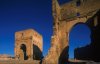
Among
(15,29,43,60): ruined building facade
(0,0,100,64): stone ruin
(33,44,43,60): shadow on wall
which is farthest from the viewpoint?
(33,44,43,60): shadow on wall

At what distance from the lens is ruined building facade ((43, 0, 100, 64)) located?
57.6ft

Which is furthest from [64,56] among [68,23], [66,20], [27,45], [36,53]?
[36,53]

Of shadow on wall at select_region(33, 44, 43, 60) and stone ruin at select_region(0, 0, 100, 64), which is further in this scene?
shadow on wall at select_region(33, 44, 43, 60)

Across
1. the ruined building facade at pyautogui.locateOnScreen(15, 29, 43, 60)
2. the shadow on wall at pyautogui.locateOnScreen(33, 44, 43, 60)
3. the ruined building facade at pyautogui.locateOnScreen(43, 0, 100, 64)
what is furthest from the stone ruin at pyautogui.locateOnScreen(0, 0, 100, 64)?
the shadow on wall at pyautogui.locateOnScreen(33, 44, 43, 60)

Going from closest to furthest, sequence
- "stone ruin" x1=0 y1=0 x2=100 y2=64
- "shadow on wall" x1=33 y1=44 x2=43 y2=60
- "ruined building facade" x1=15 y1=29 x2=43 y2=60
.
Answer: "stone ruin" x1=0 y1=0 x2=100 y2=64, "ruined building facade" x1=15 y1=29 x2=43 y2=60, "shadow on wall" x1=33 y1=44 x2=43 y2=60

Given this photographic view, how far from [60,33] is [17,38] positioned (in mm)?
10057

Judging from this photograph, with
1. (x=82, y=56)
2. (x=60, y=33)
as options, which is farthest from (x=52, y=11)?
(x=82, y=56)

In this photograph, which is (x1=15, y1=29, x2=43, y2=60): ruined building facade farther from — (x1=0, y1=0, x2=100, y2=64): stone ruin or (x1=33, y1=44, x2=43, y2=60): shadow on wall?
(x1=0, y1=0, x2=100, y2=64): stone ruin

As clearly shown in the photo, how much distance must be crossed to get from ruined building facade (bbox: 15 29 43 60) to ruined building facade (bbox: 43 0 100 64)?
25.3 ft

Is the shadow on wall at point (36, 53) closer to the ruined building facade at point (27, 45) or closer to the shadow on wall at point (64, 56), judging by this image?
the ruined building facade at point (27, 45)

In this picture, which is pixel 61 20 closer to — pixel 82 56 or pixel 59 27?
pixel 59 27

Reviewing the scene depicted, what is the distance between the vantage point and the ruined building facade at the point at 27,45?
25.7 meters

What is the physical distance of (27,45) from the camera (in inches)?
1024

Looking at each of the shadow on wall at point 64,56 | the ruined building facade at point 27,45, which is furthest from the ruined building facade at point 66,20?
the ruined building facade at point 27,45
